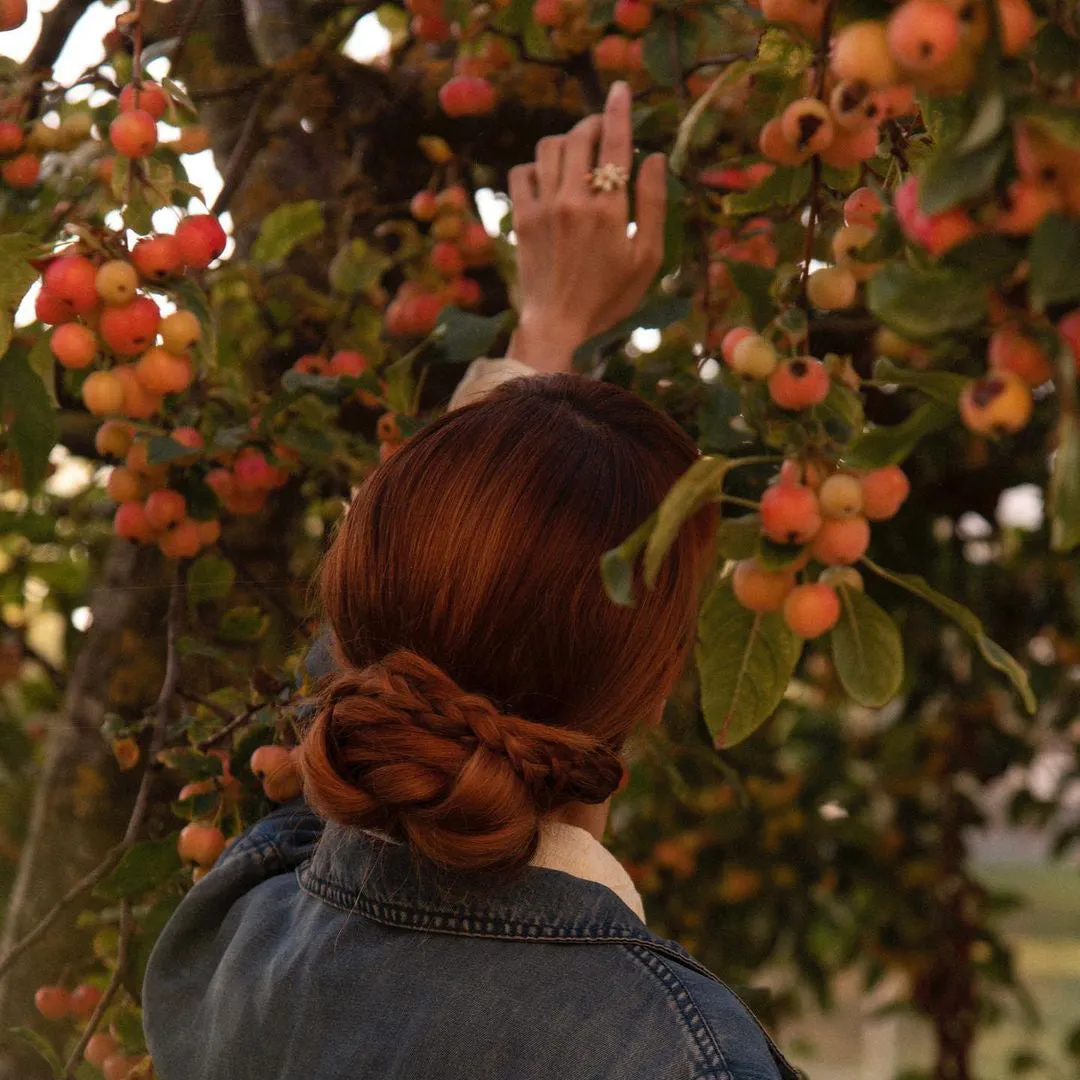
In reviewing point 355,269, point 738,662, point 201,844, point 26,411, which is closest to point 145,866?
point 201,844

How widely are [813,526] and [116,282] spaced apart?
55 cm

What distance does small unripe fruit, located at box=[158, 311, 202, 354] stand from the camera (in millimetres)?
1083

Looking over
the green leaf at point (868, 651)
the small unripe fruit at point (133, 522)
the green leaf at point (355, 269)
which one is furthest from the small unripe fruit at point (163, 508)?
the green leaf at point (868, 651)

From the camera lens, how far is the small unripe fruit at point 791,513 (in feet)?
2.64

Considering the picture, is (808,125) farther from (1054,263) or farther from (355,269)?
(355,269)

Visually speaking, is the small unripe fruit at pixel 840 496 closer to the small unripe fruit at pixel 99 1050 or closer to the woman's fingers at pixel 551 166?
the woman's fingers at pixel 551 166

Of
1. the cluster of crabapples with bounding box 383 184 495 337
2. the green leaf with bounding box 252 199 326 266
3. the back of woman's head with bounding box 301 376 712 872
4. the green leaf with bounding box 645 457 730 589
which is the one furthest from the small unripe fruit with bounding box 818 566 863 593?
the green leaf with bounding box 252 199 326 266

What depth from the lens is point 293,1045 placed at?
3.13 feet

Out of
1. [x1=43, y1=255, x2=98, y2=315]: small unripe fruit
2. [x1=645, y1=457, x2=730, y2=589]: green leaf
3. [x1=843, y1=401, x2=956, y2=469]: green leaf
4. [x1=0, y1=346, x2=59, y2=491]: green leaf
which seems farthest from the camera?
[x1=0, y1=346, x2=59, y2=491]: green leaf

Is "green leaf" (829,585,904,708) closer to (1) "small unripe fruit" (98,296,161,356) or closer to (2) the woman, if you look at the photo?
(2) the woman

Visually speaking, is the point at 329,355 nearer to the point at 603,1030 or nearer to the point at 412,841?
the point at 412,841

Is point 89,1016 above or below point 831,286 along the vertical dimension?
below

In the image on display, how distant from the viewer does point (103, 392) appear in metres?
1.09

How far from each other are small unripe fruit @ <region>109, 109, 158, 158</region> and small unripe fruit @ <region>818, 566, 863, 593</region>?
0.62 meters
